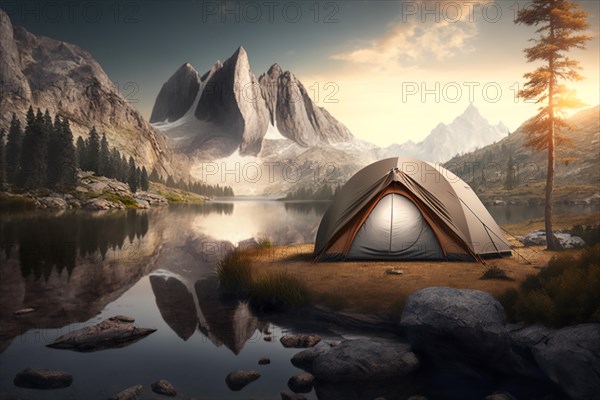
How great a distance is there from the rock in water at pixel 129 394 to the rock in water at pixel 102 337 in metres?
2.78

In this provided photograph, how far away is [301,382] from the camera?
840 centimetres

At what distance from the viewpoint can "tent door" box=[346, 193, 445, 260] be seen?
63.0ft

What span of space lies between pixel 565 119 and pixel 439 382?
19026mm

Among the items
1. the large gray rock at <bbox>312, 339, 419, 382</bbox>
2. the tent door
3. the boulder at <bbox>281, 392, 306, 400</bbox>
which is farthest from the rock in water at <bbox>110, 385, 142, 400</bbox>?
the tent door

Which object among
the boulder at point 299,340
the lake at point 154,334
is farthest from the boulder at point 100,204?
the boulder at point 299,340

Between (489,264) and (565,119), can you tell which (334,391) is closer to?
(489,264)

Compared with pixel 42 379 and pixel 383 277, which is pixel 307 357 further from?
pixel 383 277

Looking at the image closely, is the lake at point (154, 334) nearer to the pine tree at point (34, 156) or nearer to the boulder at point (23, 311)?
the boulder at point (23, 311)

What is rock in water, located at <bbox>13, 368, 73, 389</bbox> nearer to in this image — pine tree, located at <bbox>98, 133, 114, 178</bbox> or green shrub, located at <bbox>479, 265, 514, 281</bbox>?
green shrub, located at <bbox>479, 265, 514, 281</bbox>

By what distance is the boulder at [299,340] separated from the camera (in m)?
10.6

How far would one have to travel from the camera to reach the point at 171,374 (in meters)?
8.84

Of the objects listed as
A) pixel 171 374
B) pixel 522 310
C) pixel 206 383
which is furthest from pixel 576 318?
pixel 171 374

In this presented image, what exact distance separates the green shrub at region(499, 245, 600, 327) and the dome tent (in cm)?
792

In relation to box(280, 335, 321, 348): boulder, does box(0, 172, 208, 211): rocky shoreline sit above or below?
above
